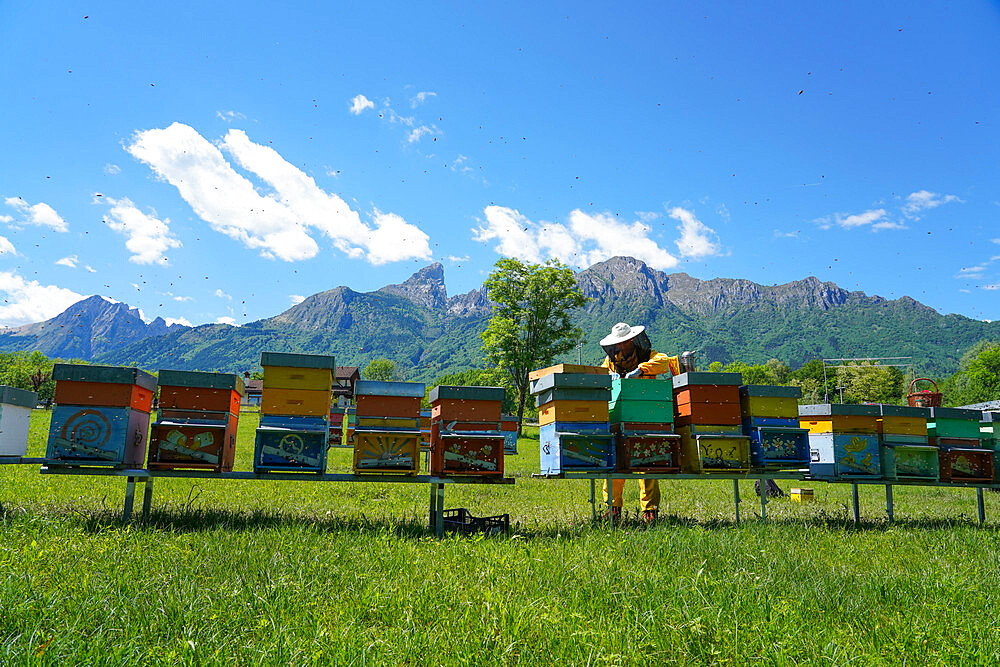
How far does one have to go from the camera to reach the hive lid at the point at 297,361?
547cm

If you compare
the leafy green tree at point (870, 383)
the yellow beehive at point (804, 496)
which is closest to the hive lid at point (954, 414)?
the yellow beehive at point (804, 496)

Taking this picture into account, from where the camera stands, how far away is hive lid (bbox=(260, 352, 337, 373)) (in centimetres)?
547

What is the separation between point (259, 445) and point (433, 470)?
177 centimetres

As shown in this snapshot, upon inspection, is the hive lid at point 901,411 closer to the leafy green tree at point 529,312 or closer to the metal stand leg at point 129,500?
the metal stand leg at point 129,500

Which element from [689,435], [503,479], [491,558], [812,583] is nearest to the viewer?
[812,583]

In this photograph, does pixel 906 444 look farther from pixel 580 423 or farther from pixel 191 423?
pixel 191 423

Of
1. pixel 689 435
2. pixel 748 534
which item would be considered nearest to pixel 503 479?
pixel 689 435

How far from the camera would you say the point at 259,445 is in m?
5.51

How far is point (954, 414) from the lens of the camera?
7.55 metres

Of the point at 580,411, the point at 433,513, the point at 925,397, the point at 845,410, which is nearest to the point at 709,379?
the point at 580,411

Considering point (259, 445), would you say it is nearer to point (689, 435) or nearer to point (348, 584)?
point (348, 584)

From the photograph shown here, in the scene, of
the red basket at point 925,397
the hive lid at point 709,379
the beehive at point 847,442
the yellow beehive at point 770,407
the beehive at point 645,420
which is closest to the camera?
the beehive at point 645,420

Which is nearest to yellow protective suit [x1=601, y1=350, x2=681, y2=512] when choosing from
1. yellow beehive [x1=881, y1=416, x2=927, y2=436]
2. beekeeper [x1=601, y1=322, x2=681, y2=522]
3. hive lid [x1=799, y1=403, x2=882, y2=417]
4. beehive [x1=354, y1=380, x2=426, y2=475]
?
beekeeper [x1=601, y1=322, x2=681, y2=522]

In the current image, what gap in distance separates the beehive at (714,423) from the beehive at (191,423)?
4.98 metres
